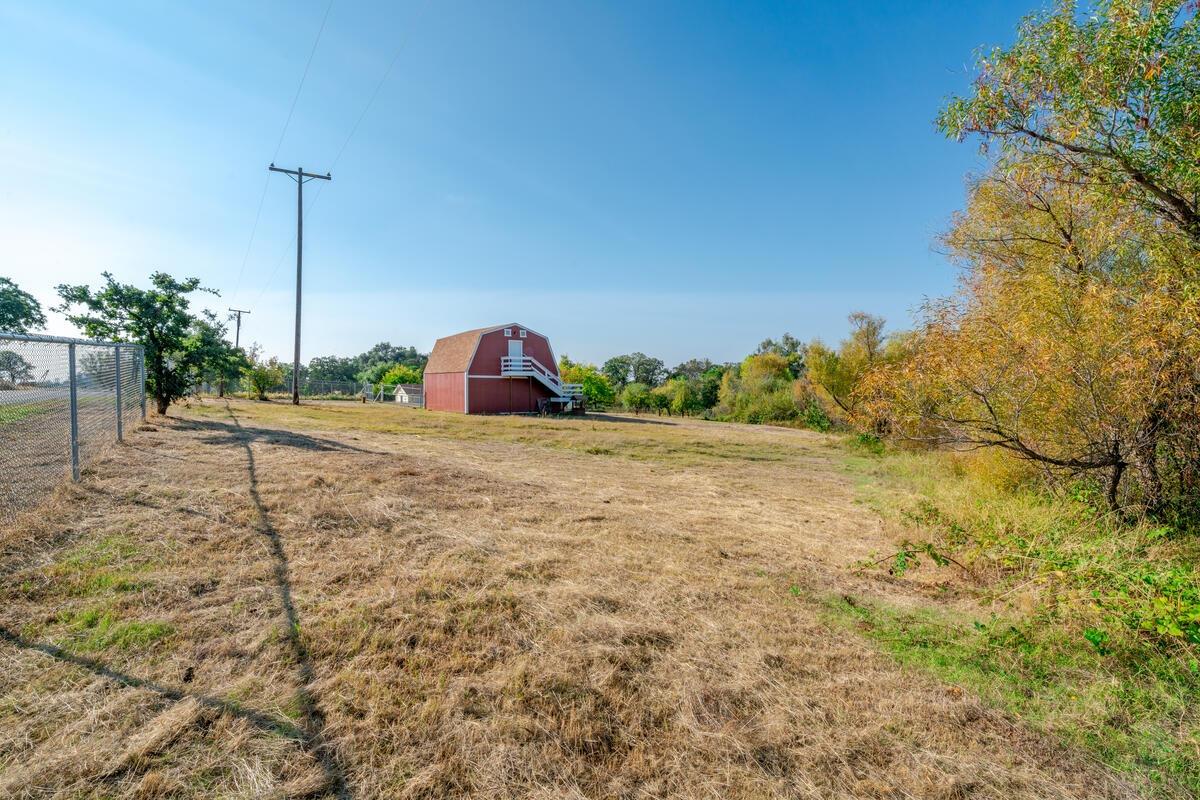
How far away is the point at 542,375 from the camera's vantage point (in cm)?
2891

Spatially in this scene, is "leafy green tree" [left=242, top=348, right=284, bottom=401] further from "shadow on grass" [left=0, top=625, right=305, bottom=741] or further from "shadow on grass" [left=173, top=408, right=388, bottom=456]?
"shadow on grass" [left=0, top=625, right=305, bottom=741]

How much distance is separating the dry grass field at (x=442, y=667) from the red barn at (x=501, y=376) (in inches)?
862

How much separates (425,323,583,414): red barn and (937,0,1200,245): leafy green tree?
24600mm

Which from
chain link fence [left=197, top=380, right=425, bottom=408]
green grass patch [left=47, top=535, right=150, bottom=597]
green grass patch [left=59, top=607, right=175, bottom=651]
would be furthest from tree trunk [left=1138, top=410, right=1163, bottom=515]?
chain link fence [left=197, top=380, right=425, bottom=408]

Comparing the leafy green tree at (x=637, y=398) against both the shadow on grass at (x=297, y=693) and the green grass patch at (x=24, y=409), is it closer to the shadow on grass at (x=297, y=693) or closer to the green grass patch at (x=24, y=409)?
the green grass patch at (x=24, y=409)

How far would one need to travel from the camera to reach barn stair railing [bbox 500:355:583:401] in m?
27.8

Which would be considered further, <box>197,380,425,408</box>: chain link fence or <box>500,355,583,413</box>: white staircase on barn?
<box>197,380,425,408</box>: chain link fence

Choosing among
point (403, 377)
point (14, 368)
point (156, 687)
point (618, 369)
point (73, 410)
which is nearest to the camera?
point (156, 687)

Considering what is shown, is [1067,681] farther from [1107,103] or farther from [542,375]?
[542,375]

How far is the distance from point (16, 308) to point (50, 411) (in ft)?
111

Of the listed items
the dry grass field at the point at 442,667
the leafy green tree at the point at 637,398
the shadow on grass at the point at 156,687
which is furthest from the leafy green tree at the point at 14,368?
the leafy green tree at the point at 637,398

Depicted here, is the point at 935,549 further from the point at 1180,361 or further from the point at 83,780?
the point at 83,780

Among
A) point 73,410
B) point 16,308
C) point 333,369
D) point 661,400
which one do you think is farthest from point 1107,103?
point 333,369

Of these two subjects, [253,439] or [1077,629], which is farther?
[253,439]
